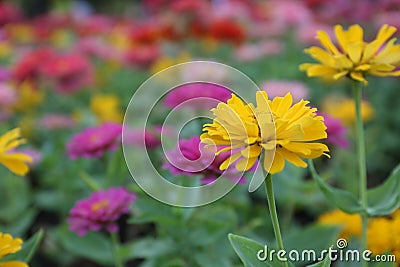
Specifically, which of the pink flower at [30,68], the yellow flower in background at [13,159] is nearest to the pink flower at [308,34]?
the pink flower at [30,68]

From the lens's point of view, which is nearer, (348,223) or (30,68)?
(348,223)

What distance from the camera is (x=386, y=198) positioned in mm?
836

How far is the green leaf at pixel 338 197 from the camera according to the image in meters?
0.80

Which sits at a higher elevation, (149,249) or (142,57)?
(142,57)

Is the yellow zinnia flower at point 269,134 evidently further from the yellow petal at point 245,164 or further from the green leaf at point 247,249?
the green leaf at point 247,249

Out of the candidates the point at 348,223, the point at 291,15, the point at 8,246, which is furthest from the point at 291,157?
the point at 291,15

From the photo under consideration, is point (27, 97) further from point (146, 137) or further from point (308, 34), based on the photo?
point (308, 34)

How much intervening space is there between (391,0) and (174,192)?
1.58 meters

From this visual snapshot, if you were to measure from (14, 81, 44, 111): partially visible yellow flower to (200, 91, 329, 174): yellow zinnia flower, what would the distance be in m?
1.31

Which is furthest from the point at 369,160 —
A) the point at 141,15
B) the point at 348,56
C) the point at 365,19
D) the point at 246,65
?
the point at 141,15

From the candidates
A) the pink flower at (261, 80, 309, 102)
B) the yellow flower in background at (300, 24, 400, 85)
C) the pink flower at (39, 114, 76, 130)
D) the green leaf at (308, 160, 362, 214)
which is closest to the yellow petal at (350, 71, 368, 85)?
the yellow flower in background at (300, 24, 400, 85)

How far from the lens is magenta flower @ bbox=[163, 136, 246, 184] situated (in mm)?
764

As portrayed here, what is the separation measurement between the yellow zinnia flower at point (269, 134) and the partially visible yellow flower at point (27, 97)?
1309 millimetres

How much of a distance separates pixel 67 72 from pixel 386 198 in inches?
46.8
